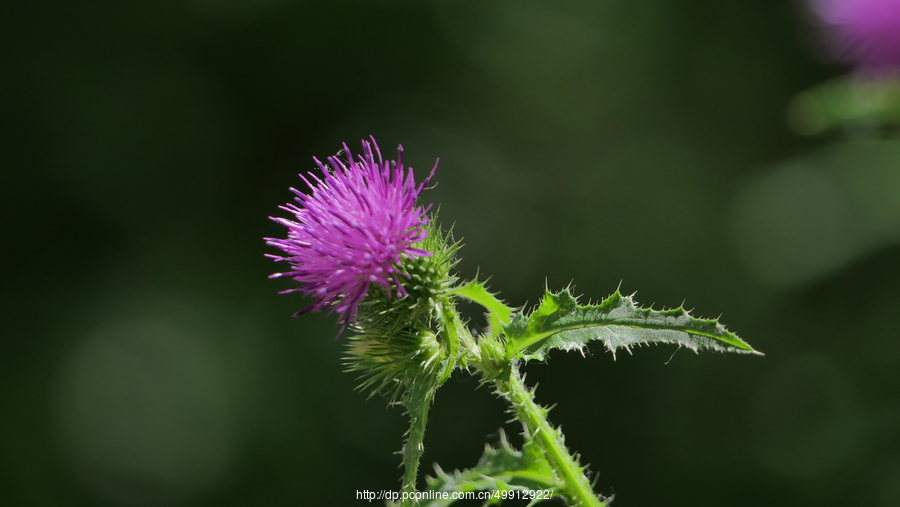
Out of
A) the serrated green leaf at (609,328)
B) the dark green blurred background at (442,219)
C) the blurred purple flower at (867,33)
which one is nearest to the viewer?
the serrated green leaf at (609,328)

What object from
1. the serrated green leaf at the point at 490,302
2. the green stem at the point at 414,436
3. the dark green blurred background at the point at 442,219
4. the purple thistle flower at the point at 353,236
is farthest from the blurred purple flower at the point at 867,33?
the dark green blurred background at the point at 442,219

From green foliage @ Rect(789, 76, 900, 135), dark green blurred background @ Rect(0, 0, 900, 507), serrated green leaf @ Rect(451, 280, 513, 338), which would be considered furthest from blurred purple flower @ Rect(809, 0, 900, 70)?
dark green blurred background @ Rect(0, 0, 900, 507)

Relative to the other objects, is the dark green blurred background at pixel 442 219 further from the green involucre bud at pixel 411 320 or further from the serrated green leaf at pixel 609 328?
the serrated green leaf at pixel 609 328

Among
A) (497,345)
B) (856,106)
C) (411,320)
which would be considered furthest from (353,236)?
(856,106)

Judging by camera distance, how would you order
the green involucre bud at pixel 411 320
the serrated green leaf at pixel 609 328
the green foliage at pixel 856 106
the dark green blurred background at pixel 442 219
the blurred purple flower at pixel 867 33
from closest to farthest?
1. the serrated green leaf at pixel 609 328
2. the green involucre bud at pixel 411 320
3. the green foliage at pixel 856 106
4. the blurred purple flower at pixel 867 33
5. the dark green blurred background at pixel 442 219

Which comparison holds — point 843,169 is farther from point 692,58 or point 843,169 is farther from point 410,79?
point 410,79

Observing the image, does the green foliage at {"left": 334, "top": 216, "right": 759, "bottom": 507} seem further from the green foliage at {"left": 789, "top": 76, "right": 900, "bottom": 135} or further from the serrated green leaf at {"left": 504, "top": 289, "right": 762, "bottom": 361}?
the green foliage at {"left": 789, "top": 76, "right": 900, "bottom": 135}
